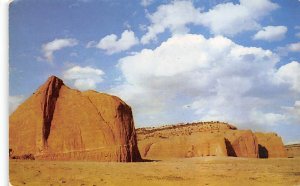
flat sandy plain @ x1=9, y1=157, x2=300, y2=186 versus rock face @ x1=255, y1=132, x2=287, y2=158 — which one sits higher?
rock face @ x1=255, y1=132, x2=287, y2=158

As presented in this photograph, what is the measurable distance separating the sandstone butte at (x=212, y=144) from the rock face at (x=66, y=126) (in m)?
8.59

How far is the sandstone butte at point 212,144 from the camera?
67.1ft

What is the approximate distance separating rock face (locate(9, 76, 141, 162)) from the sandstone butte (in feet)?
28.2

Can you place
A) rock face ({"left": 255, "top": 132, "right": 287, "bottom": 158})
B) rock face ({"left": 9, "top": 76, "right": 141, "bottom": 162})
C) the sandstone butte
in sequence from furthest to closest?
rock face ({"left": 255, "top": 132, "right": 287, "bottom": 158}) → the sandstone butte → rock face ({"left": 9, "top": 76, "right": 141, "bottom": 162})

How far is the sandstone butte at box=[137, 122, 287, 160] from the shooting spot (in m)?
20.4

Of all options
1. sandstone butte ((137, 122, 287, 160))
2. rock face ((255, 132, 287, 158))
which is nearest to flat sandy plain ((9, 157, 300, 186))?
sandstone butte ((137, 122, 287, 160))

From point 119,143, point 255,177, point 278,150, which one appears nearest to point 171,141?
point 278,150

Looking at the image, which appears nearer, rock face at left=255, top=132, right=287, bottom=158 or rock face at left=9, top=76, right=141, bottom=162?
rock face at left=9, top=76, right=141, bottom=162

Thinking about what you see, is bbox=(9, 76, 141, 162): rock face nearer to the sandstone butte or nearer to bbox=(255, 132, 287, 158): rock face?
the sandstone butte

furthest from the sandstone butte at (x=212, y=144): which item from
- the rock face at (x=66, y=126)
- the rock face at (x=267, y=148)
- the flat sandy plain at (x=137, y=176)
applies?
the flat sandy plain at (x=137, y=176)

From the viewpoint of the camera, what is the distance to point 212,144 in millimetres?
20312

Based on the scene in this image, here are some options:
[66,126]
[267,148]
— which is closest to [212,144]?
[267,148]

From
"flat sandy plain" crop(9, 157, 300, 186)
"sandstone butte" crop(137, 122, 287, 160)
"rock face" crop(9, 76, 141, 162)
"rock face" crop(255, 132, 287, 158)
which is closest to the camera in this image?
"flat sandy plain" crop(9, 157, 300, 186)

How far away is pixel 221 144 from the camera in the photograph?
66.5 ft
